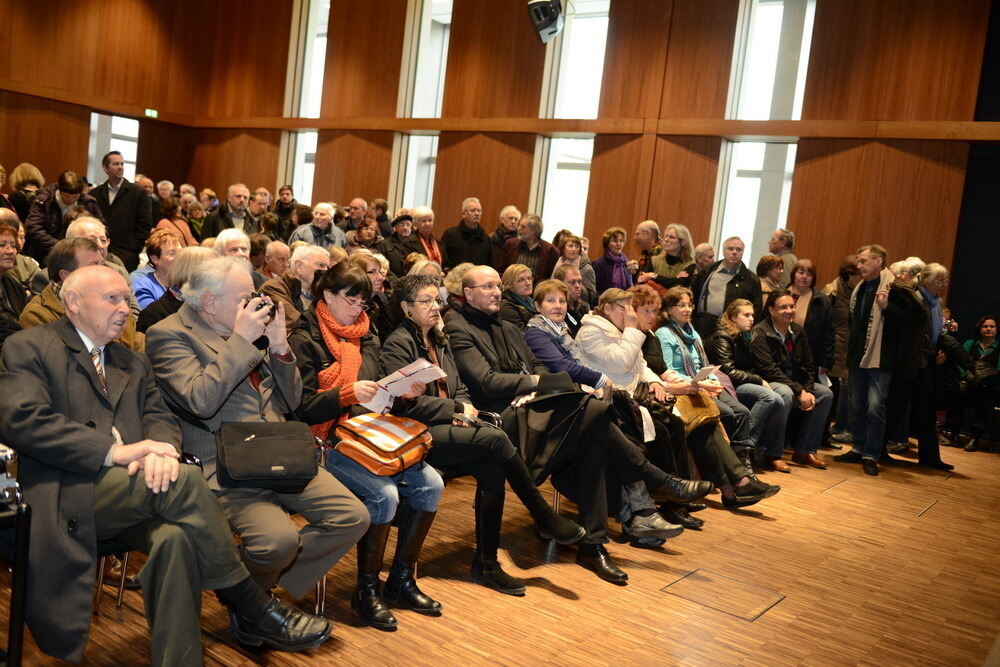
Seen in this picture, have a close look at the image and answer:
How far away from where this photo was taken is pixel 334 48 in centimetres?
1370

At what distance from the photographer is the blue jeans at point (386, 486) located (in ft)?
10.5

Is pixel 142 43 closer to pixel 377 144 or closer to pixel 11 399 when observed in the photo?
pixel 377 144

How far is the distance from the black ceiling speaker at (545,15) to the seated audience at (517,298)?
3.28m

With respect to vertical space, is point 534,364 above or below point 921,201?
below

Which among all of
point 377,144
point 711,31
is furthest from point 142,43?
point 711,31

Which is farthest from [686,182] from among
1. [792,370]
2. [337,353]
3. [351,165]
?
[337,353]

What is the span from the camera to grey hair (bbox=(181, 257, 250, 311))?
2916 millimetres

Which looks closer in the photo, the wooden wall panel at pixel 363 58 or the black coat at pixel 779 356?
the black coat at pixel 779 356

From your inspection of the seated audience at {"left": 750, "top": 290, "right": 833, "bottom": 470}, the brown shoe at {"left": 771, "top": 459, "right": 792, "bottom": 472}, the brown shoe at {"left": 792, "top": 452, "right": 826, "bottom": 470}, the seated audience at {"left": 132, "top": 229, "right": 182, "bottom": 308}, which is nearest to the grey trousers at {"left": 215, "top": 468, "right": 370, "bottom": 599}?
the seated audience at {"left": 132, "top": 229, "right": 182, "bottom": 308}

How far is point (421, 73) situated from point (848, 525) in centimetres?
992

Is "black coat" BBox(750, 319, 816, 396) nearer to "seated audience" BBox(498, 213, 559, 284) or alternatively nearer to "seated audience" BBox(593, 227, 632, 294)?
"seated audience" BBox(593, 227, 632, 294)

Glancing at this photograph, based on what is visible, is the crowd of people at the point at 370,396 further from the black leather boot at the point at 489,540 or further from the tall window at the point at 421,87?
the tall window at the point at 421,87

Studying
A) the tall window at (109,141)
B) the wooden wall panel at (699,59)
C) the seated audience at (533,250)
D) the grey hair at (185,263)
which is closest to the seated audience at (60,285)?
the grey hair at (185,263)

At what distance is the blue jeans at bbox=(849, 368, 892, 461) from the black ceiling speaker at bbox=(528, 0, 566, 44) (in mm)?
3866
